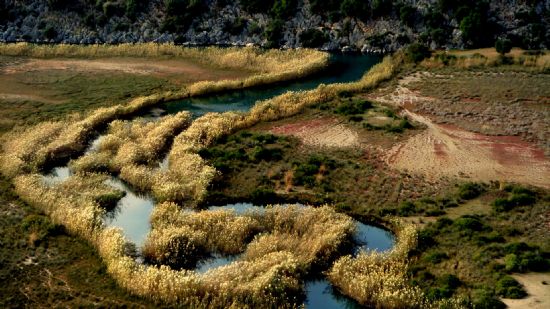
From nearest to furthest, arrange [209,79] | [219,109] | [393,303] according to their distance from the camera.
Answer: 1. [393,303]
2. [219,109]
3. [209,79]

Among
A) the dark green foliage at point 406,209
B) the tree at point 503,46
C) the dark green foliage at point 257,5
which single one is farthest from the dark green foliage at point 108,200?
the dark green foliage at point 257,5

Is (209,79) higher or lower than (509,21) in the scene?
lower

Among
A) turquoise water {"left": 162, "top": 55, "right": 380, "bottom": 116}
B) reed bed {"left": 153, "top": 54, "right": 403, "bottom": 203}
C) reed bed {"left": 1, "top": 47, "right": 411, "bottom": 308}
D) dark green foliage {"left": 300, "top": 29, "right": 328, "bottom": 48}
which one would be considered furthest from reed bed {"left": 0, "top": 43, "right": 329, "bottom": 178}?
dark green foliage {"left": 300, "top": 29, "right": 328, "bottom": 48}

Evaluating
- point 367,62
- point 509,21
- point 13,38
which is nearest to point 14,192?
point 367,62

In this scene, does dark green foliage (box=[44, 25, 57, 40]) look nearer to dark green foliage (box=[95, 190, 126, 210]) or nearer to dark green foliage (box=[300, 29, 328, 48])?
dark green foliage (box=[300, 29, 328, 48])

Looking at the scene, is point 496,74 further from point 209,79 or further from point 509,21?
point 209,79

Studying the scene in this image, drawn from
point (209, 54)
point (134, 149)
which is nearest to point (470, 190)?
point (134, 149)
